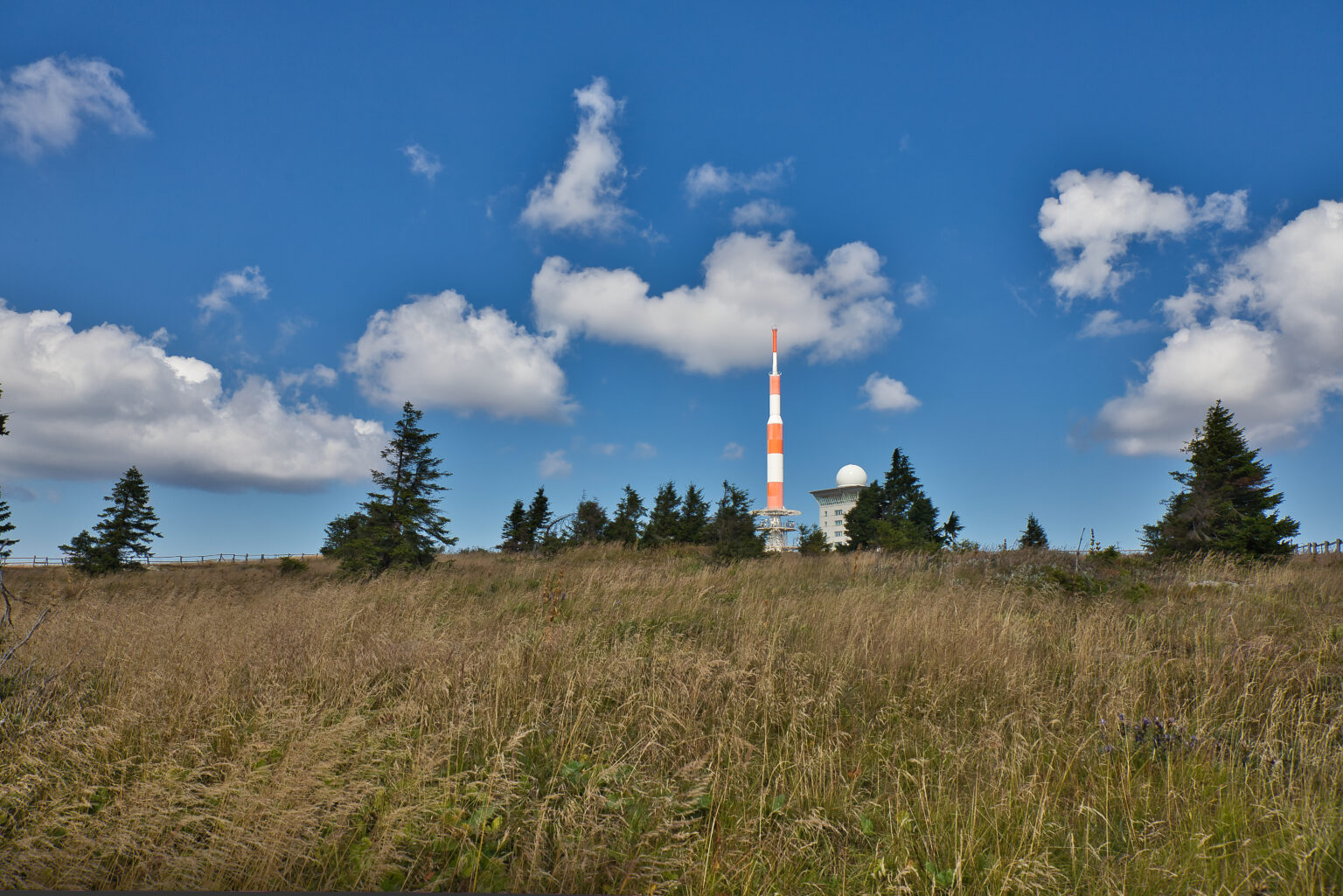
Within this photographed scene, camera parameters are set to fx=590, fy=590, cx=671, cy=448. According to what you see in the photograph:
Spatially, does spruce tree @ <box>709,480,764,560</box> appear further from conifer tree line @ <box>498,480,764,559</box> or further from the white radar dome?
the white radar dome

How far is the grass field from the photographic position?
2.81m

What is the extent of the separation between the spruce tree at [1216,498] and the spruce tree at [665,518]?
2073 cm

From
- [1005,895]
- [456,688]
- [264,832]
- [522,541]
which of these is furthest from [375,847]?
[522,541]

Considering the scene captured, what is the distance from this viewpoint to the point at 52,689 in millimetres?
4582

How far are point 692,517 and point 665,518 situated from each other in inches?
61.1

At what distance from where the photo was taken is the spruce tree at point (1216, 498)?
22656mm

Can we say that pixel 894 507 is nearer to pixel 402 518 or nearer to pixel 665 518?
pixel 665 518

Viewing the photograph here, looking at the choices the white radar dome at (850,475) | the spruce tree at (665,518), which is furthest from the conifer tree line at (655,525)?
the white radar dome at (850,475)

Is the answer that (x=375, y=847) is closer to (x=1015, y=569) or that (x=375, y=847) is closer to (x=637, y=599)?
(x=637, y=599)

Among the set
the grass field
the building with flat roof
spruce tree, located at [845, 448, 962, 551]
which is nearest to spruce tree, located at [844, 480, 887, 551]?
spruce tree, located at [845, 448, 962, 551]

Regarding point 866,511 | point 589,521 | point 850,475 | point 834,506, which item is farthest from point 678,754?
point 834,506

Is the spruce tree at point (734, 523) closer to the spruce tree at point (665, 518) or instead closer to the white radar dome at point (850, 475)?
the spruce tree at point (665, 518)

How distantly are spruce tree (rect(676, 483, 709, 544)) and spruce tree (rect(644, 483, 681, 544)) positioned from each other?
253 mm

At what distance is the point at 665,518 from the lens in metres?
33.6
